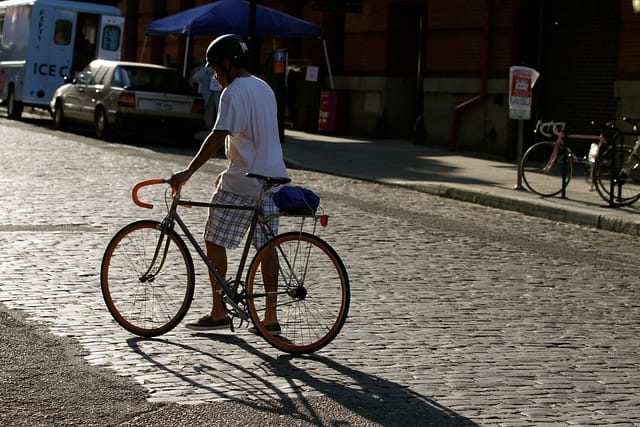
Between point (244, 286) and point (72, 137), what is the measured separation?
19396 mm

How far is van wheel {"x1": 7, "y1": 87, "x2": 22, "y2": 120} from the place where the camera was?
106 feet

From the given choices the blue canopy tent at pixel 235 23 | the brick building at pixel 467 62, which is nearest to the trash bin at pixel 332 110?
the brick building at pixel 467 62

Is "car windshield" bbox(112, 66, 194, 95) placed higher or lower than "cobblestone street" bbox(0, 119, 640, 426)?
higher

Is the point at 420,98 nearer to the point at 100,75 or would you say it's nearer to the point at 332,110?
the point at 332,110

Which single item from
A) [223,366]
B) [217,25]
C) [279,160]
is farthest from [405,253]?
[217,25]

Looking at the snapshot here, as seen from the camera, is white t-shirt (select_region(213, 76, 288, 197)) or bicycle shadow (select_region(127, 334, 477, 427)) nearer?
bicycle shadow (select_region(127, 334, 477, 427))

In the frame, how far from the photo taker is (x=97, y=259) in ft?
33.7

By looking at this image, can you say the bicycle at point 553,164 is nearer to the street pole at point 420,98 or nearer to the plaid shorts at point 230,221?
the street pole at point 420,98

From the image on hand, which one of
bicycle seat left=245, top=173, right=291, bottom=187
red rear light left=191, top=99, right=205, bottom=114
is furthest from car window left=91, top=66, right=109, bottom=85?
bicycle seat left=245, top=173, right=291, bottom=187

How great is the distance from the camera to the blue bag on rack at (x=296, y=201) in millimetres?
7023

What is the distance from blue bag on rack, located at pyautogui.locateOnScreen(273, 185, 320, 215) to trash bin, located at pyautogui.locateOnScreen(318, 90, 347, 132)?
21985 millimetres

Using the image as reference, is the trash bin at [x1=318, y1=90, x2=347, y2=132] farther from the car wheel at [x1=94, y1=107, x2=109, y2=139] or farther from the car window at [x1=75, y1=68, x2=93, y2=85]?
the car wheel at [x1=94, y1=107, x2=109, y2=139]

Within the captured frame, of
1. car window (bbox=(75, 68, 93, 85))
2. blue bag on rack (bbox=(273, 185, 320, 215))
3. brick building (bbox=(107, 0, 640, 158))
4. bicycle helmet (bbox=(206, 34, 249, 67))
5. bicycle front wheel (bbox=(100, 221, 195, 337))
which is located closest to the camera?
blue bag on rack (bbox=(273, 185, 320, 215))

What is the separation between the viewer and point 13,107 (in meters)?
32.5
